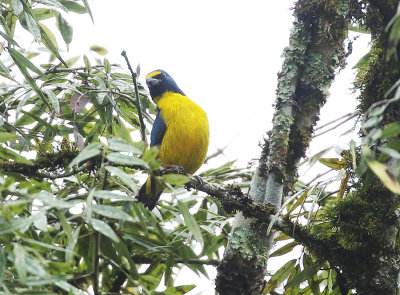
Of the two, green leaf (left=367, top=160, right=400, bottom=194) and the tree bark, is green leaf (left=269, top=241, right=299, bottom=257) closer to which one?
the tree bark

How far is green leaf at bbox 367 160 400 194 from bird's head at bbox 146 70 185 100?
348 centimetres

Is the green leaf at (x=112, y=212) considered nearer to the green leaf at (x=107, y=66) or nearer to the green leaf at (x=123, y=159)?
the green leaf at (x=123, y=159)

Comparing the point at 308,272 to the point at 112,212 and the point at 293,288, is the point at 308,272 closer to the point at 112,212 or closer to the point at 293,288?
the point at 293,288

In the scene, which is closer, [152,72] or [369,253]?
[369,253]

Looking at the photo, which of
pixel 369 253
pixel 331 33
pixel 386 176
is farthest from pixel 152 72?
pixel 386 176

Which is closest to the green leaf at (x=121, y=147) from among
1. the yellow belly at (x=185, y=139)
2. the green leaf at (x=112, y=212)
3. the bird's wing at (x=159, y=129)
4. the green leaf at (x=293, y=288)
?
the green leaf at (x=112, y=212)

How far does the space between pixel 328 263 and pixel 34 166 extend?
64.5 inches

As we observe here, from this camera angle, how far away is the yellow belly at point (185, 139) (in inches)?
Result: 164

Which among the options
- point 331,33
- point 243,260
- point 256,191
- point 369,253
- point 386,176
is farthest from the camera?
point 331,33

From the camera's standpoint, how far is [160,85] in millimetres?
5004

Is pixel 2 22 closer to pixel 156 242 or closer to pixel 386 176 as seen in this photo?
pixel 156 242

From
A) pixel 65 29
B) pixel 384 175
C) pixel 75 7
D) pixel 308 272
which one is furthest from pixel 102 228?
pixel 75 7

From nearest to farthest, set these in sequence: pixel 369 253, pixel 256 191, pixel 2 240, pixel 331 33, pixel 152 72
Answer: pixel 2 240, pixel 369 253, pixel 256 191, pixel 331 33, pixel 152 72

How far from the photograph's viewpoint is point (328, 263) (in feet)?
9.20
